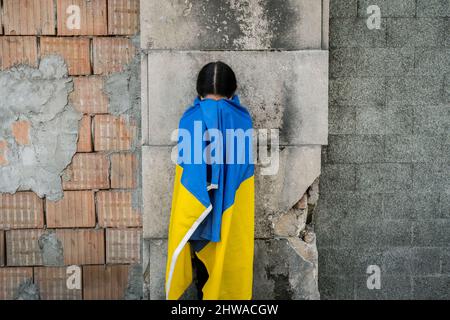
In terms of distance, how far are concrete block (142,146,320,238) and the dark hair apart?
1.81 ft

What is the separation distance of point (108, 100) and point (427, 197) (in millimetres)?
2367

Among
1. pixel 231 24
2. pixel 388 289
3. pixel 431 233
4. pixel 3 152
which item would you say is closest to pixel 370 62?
pixel 231 24

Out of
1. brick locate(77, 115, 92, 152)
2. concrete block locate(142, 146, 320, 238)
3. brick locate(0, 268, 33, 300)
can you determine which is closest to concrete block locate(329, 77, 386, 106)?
concrete block locate(142, 146, 320, 238)

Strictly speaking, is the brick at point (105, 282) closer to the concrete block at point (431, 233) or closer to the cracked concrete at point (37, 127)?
the cracked concrete at point (37, 127)

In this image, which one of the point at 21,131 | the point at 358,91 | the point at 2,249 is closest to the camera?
the point at 21,131

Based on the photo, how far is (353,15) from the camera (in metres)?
3.59

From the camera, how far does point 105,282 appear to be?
3619mm

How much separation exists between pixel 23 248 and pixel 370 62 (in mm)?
2728

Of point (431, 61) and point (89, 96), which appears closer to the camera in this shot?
point (89, 96)

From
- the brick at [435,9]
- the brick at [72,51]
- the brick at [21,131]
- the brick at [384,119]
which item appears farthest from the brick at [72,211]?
the brick at [435,9]

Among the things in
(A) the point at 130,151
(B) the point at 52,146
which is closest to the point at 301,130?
(A) the point at 130,151

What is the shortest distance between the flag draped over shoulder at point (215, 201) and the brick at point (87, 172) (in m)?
0.81

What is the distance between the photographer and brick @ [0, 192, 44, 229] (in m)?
3.48

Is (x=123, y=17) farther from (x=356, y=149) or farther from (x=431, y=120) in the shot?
(x=431, y=120)
